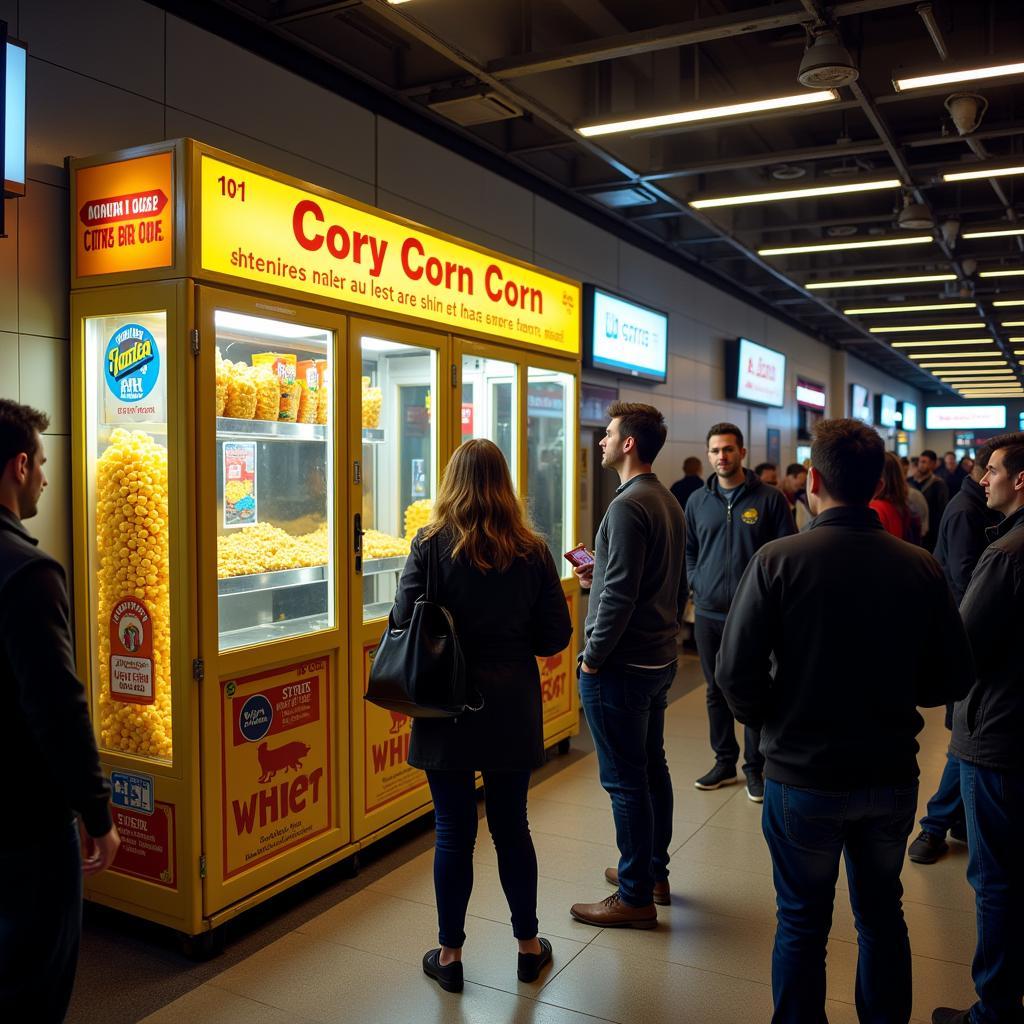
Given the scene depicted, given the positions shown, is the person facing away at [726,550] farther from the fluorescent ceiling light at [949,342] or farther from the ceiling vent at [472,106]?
the fluorescent ceiling light at [949,342]

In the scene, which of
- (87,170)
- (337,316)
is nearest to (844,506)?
(337,316)

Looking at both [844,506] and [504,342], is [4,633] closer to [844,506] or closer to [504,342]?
[844,506]

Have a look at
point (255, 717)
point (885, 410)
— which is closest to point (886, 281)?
point (255, 717)

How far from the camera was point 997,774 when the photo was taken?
2395 mm

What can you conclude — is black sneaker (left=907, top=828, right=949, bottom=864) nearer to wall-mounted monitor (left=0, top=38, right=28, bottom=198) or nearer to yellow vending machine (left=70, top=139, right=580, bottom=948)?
yellow vending machine (left=70, top=139, right=580, bottom=948)

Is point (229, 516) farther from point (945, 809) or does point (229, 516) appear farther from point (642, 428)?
point (945, 809)

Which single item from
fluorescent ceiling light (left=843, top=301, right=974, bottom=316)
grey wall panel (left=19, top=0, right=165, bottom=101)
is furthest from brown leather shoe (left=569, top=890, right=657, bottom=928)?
fluorescent ceiling light (left=843, top=301, right=974, bottom=316)

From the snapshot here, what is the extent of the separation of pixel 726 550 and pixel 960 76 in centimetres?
241

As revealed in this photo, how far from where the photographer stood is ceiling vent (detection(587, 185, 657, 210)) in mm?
6844

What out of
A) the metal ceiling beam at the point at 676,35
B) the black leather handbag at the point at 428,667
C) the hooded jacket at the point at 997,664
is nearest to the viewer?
the hooded jacket at the point at 997,664

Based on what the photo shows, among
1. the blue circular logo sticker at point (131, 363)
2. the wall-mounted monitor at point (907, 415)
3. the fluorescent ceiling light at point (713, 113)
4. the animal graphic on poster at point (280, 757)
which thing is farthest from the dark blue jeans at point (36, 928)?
the wall-mounted monitor at point (907, 415)

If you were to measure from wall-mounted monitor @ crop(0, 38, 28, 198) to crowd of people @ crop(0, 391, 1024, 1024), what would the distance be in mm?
1208

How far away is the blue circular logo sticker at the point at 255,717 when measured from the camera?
319cm

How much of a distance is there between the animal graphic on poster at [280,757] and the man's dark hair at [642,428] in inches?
Result: 62.2
